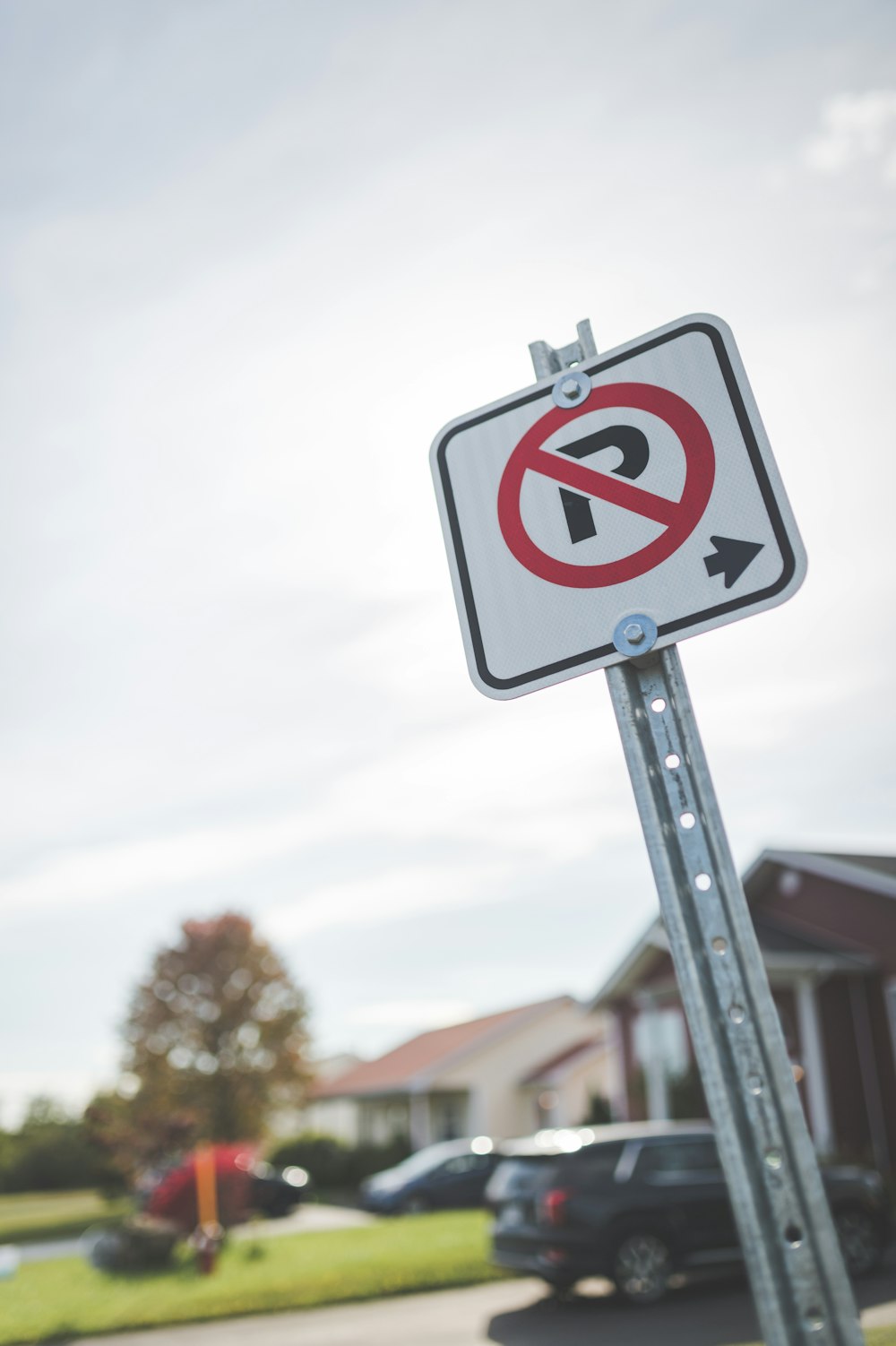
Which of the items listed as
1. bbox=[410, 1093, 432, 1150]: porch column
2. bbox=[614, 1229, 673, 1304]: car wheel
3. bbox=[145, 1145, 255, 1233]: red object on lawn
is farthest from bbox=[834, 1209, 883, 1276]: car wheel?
bbox=[410, 1093, 432, 1150]: porch column

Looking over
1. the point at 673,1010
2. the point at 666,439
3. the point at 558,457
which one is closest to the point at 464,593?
the point at 558,457

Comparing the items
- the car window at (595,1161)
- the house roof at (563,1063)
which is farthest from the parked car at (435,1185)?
the car window at (595,1161)

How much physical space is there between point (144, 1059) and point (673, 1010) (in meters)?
22.9

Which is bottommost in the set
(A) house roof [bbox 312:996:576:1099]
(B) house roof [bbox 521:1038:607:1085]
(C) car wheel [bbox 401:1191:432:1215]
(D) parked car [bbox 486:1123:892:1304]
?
(C) car wheel [bbox 401:1191:432:1215]

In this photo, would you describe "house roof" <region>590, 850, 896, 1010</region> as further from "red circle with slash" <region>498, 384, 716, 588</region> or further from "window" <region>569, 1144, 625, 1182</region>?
"red circle with slash" <region>498, 384, 716, 588</region>

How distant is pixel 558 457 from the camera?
2.10m

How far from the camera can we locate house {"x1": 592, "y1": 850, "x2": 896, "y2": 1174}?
1936 centimetres

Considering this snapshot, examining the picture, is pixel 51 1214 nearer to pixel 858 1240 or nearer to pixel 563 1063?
pixel 563 1063

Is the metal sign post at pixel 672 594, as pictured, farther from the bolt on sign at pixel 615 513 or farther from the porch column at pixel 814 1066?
the porch column at pixel 814 1066

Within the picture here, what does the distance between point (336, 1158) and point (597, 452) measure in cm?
4213

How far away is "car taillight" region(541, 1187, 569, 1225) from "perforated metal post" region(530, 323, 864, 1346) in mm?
11074

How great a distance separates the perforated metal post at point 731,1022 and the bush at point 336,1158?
41115 millimetres

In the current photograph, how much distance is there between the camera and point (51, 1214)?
35500 mm

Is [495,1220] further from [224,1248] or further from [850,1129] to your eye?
[850,1129]
